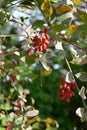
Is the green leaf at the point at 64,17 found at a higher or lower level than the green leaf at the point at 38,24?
higher

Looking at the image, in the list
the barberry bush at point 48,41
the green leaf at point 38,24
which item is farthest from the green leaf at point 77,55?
the green leaf at point 38,24

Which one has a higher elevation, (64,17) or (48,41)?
(64,17)

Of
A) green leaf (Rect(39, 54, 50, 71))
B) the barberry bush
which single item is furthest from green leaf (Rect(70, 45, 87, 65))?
green leaf (Rect(39, 54, 50, 71))

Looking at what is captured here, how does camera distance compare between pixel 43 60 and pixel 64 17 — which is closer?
pixel 64 17

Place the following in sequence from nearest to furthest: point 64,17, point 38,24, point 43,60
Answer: point 64,17, point 38,24, point 43,60

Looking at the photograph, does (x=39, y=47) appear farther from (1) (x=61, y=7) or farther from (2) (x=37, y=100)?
(2) (x=37, y=100)

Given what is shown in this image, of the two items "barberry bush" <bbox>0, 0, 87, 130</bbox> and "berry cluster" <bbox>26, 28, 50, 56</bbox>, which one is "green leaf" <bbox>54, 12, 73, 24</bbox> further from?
"berry cluster" <bbox>26, 28, 50, 56</bbox>

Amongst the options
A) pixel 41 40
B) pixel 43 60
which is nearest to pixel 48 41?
pixel 41 40

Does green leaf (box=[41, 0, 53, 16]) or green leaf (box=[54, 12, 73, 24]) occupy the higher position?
green leaf (box=[41, 0, 53, 16])

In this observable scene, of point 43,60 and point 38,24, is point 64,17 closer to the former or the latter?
point 38,24

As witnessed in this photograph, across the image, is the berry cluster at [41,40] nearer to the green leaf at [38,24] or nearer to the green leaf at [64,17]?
the green leaf at [38,24]

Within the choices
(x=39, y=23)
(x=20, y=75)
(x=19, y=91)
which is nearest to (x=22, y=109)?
(x=19, y=91)

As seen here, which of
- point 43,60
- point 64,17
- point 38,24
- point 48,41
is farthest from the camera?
point 43,60

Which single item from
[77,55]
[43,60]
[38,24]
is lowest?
[43,60]
